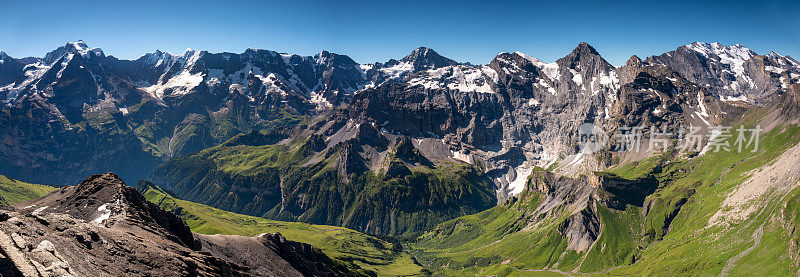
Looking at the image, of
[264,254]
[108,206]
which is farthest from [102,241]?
[264,254]

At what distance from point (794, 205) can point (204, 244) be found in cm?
24926

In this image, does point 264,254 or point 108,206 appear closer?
point 108,206

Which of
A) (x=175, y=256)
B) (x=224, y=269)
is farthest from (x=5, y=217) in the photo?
(x=224, y=269)

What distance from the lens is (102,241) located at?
47.9m

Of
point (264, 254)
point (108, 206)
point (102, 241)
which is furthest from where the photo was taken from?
point (264, 254)

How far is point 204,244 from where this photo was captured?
104750 mm

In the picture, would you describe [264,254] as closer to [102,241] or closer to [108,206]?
[108,206]

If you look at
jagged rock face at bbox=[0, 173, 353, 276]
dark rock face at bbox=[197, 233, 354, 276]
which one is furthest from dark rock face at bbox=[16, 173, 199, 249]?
dark rock face at bbox=[197, 233, 354, 276]

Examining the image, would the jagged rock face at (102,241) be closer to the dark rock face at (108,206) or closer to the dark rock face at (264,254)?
the dark rock face at (108,206)

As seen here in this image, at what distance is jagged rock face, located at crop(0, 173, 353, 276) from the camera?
1390 inches

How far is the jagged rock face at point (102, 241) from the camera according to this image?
1390 inches

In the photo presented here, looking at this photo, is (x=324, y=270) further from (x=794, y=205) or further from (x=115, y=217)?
(x=794, y=205)

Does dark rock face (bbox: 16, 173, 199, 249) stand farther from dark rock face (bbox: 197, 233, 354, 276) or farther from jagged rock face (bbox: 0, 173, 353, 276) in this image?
dark rock face (bbox: 197, 233, 354, 276)

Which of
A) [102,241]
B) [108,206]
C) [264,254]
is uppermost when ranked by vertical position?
[102,241]
